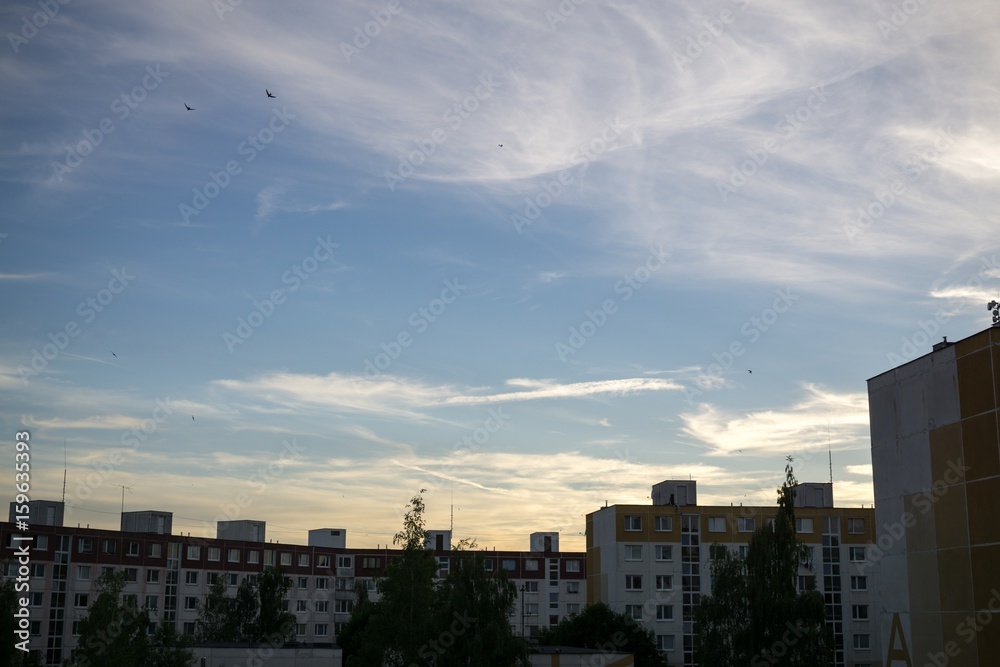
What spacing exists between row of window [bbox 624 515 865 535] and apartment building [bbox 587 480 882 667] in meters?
0.10

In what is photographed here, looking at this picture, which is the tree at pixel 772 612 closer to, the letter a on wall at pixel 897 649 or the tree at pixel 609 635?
the letter a on wall at pixel 897 649

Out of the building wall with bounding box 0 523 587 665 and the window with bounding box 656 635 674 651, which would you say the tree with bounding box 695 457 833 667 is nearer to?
the building wall with bounding box 0 523 587 665

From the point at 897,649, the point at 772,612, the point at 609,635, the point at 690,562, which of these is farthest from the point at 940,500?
the point at 690,562

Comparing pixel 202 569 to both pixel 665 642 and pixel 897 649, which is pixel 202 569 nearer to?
pixel 665 642

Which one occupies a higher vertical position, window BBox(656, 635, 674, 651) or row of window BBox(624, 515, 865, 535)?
row of window BBox(624, 515, 865, 535)

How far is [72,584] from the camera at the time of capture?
11069 cm

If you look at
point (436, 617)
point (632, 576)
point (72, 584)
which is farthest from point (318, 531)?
point (436, 617)

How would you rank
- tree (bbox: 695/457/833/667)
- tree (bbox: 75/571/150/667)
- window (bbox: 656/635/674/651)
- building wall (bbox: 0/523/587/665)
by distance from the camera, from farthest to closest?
1. building wall (bbox: 0/523/587/665)
2. window (bbox: 656/635/674/651)
3. tree (bbox: 75/571/150/667)
4. tree (bbox: 695/457/833/667)

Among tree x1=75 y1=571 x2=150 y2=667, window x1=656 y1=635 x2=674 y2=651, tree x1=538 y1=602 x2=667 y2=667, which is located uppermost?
tree x1=75 y1=571 x2=150 y2=667

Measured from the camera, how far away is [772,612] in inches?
2077

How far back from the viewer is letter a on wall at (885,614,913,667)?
44428 mm

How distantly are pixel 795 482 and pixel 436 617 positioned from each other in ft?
71.8

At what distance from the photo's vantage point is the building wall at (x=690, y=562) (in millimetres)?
105188

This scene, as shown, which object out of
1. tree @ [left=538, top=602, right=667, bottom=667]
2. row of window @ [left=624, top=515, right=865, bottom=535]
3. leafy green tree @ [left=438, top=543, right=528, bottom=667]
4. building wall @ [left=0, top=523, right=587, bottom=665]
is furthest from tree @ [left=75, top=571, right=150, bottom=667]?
row of window @ [left=624, top=515, right=865, bottom=535]
